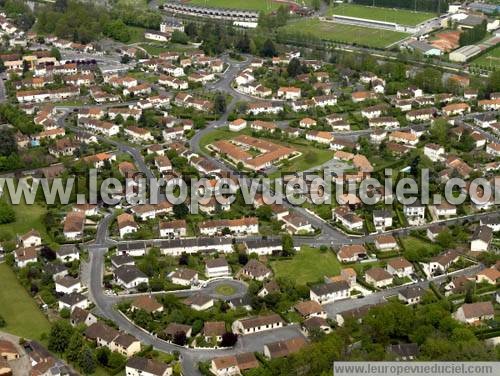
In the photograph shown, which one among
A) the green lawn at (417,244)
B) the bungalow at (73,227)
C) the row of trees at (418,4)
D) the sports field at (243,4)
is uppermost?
the row of trees at (418,4)

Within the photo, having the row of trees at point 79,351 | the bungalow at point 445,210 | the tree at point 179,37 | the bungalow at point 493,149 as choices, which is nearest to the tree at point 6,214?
the row of trees at point 79,351

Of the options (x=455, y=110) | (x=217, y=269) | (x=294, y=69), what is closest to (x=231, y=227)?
(x=217, y=269)

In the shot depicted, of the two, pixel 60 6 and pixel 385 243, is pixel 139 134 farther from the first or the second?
pixel 60 6

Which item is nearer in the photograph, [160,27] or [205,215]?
[205,215]

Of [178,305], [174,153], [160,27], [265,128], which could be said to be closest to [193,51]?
[160,27]

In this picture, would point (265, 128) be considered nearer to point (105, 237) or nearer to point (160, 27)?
point (105, 237)

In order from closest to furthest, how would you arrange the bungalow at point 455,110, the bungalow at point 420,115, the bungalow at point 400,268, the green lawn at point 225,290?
the green lawn at point 225,290 < the bungalow at point 400,268 < the bungalow at point 420,115 < the bungalow at point 455,110

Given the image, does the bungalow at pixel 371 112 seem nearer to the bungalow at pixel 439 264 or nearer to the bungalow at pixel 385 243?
the bungalow at pixel 385 243
